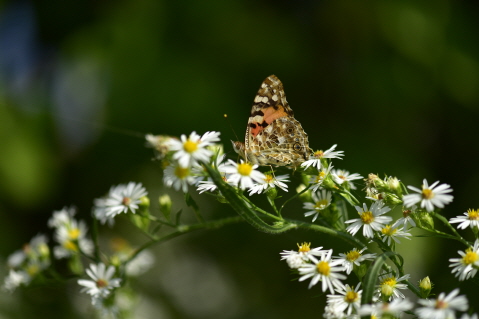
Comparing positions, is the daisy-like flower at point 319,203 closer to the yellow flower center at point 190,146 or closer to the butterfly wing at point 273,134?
the butterfly wing at point 273,134

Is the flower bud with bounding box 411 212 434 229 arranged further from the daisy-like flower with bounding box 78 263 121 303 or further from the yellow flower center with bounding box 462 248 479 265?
the daisy-like flower with bounding box 78 263 121 303

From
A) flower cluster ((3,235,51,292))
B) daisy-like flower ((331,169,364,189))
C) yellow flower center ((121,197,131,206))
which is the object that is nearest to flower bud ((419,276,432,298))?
daisy-like flower ((331,169,364,189))

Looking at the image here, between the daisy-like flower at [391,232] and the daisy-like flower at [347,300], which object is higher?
the daisy-like flower at [391,232]

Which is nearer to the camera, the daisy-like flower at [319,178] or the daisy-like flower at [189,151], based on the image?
the daisy-like flower at [189,151]

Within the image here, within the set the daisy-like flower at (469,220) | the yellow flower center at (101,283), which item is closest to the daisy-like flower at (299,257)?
the daisy-like flower at (469,220)

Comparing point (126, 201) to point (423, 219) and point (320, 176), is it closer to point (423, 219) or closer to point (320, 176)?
point (320, 176)

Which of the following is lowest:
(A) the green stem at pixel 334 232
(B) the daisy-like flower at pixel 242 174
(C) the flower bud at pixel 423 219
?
(A) the green stem at pixel 334 232
